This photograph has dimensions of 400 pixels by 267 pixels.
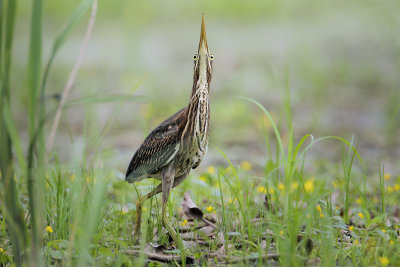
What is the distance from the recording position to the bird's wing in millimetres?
3621

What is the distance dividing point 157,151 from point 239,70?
251 inches

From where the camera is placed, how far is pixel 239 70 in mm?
9844

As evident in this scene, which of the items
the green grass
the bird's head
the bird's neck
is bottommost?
the green grass

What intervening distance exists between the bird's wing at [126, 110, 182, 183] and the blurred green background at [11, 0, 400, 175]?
125 cm

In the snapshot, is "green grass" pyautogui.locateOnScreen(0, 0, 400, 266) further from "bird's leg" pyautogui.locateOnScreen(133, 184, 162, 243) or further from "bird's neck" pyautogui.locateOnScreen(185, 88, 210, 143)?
"bird's neck" pyautogui.locateOnScreen(185, 88, 210, 143)

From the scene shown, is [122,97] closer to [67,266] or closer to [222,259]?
[67,266]

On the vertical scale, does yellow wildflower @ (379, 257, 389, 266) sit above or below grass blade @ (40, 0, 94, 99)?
below

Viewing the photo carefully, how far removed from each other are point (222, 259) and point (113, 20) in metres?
11.0

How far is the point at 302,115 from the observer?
809 centimetres

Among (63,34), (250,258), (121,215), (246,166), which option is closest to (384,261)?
(250,258)

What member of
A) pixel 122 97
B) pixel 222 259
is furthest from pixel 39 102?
pixel 222 259

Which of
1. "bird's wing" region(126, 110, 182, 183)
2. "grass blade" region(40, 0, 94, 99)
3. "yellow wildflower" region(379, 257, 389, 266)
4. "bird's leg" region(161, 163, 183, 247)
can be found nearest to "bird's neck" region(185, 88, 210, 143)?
"bird's wing" region(126, 110, 182, 183)

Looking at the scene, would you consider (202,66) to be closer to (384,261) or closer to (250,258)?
(250,258)

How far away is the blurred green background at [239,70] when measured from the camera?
7125 mm
